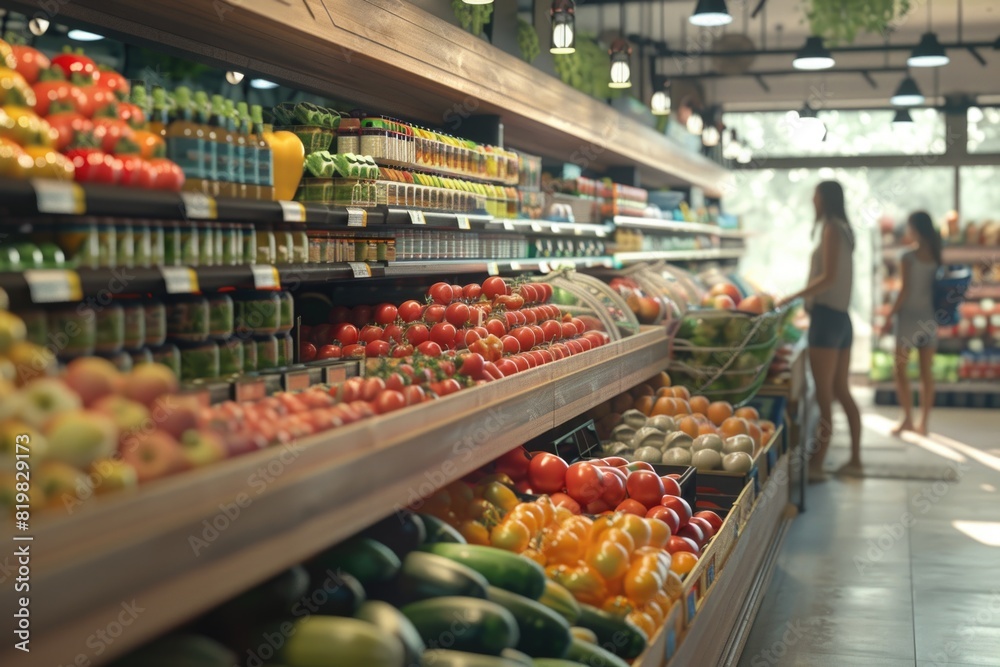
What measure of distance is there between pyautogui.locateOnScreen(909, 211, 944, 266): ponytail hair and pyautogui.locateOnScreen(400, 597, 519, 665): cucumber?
8335mm

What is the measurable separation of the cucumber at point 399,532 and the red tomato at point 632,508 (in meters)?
1.16

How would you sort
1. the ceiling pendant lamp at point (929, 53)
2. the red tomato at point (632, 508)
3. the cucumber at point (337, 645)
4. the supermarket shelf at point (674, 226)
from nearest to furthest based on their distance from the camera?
the cucumber at point (337, 645)
the red tomato at point (632, 508)
the supermarket shelf at point (674, 226)
the ceiling pendant lamp at point (929, 53)

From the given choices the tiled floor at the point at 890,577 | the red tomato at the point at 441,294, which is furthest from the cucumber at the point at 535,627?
the tiled floor at the point at 890,577

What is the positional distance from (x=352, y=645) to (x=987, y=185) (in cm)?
1373

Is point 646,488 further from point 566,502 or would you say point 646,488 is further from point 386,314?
point 386,314

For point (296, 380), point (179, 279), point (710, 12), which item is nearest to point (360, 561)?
point (296, 380)

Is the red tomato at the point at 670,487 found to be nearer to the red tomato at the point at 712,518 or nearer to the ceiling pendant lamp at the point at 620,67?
the red tomato at the point at 712,518

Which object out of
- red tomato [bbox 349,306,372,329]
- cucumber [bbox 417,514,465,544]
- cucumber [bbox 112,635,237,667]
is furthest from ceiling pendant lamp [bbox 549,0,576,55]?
cucumber [bbox 112,635,237,667]

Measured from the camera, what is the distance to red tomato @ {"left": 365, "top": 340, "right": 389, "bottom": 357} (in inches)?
143

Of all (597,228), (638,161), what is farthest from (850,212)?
(597,228)

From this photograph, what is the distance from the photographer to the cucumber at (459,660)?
2.14m

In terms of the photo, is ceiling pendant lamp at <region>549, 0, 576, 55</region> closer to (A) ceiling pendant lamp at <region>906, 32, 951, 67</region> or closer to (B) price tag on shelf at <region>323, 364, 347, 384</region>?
(B) price tag on shelf at <region>323, 364, 347, 384</region>

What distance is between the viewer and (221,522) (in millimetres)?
1694

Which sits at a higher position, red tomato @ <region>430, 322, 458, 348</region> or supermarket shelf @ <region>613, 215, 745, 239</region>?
supermarket shelf @ <region>613, 215, 745, 239</region>
